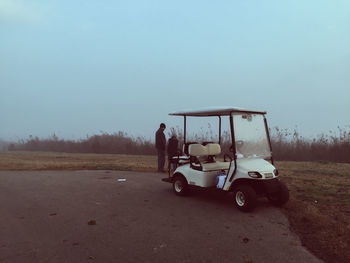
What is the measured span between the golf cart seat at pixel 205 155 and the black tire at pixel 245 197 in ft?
3.55

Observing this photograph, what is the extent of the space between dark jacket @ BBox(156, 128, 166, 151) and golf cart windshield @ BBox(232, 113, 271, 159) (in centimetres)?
575

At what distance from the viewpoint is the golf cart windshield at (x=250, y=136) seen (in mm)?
7293

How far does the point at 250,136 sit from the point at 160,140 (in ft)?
19.4

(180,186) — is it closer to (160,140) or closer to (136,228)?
(136,228)

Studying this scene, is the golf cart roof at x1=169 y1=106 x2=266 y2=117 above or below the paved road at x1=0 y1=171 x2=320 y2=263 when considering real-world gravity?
above

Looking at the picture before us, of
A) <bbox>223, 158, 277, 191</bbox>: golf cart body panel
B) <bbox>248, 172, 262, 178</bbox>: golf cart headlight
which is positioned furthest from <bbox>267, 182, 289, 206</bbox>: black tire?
<bbox>248, 172, 262, 178</bbox>: golf cart headlight

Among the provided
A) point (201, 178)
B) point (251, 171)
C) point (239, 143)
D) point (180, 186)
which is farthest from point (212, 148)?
point (251, 171)

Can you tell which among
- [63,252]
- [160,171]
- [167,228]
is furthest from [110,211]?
[160,171]

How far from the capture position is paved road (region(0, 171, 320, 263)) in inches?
179

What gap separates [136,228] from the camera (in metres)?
5.69

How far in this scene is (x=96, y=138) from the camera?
2744 cm

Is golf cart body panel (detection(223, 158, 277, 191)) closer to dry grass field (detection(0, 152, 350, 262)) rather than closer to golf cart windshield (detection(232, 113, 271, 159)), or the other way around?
golf cart windshield (detection(232, 113, 271, 159))

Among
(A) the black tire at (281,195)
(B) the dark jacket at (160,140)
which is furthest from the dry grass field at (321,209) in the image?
(B) the dark jacket at (160,140)

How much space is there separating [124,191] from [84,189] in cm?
124
